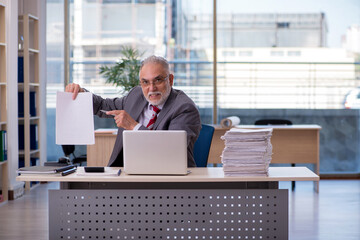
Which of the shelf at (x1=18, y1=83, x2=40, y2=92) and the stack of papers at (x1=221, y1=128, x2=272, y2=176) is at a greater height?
the shelf at (x1=18, y1=83, x2=40, y2=92)

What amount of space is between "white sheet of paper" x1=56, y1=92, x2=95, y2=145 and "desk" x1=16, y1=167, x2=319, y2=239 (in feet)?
0.89

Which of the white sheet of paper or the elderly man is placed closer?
the white sheet of paper

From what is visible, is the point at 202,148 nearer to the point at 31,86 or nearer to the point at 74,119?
the point at 74,119

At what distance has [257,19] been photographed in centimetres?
812

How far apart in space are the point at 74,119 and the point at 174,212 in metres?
0.81

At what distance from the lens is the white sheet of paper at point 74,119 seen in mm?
3197

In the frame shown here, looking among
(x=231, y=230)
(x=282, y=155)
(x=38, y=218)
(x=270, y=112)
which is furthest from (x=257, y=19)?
(x=231, y=230)

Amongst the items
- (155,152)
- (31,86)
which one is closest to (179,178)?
(155,152)

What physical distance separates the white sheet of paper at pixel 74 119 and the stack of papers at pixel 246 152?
2.64ft

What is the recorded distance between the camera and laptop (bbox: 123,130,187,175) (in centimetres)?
302

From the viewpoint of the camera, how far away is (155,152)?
3064 millimetres

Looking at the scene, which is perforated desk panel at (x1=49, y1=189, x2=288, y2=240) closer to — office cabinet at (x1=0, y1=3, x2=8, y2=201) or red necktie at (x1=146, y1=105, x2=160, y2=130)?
red necktie at (x1=146, y1=105, x2=160, y2=130)

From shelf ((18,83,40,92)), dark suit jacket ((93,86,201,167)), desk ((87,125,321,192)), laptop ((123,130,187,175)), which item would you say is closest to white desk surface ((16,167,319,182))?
laptop ((123,130,187,175))

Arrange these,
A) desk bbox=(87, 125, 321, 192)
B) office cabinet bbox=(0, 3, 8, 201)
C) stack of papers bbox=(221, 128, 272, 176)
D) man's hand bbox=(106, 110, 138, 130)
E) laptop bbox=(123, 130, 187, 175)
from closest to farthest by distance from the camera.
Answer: laptop bbox=(123, 130, 187, 175), stack of papers bbox=(221, 128, 272, 176), man's hand bbox=(106, 110, 138, 130), office cabinet bbox=(0, 3, 8, 201), desk bbox=(87, 125, 321, 192)
